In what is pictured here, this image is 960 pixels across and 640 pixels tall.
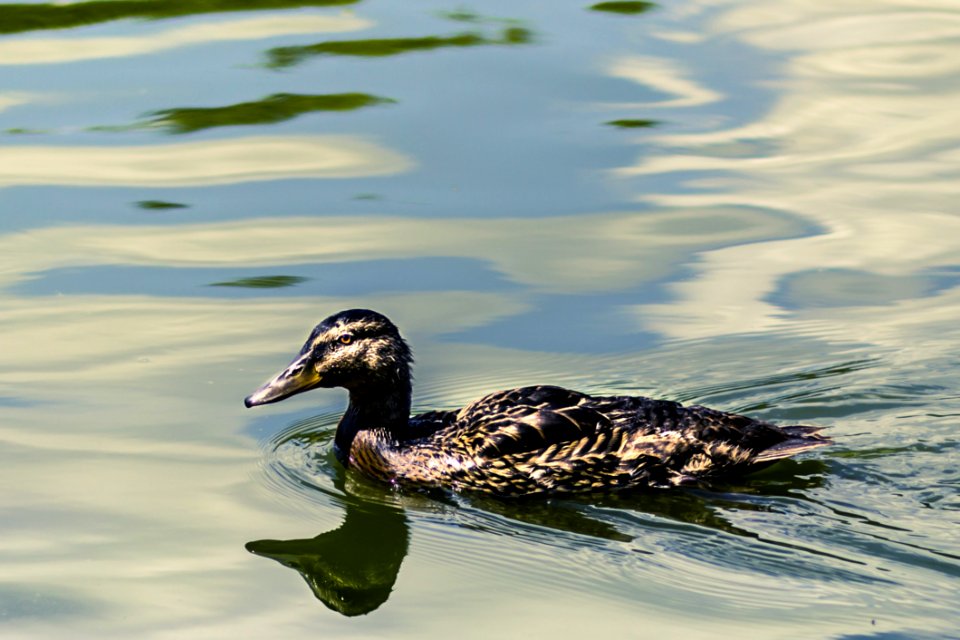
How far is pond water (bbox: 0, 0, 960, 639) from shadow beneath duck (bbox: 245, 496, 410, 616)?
0.07 ft

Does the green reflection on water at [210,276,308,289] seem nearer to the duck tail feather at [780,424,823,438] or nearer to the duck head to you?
the duck head

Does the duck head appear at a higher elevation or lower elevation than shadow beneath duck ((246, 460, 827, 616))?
higher

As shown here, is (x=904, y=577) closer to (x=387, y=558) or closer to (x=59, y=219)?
(x=387, y=558)

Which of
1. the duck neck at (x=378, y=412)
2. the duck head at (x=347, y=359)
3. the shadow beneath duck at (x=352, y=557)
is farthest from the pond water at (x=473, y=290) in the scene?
the duck head at (x=347, y=359)

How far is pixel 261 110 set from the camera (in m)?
13.8

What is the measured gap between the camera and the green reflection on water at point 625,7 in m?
16.0

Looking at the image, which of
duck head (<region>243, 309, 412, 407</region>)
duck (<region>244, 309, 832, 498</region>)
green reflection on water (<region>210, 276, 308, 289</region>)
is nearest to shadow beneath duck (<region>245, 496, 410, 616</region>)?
duck (<region>244, 309, 832, 498</region>)

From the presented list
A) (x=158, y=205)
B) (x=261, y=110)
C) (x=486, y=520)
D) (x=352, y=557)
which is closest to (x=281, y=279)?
(x=158, y=205)

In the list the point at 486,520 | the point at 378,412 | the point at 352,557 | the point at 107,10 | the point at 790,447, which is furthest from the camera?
the point at 107,10

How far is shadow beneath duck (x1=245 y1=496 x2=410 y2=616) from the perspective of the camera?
7.31m

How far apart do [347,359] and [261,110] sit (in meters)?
5.39

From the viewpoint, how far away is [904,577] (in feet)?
23.5

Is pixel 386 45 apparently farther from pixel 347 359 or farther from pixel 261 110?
pixel 347 359

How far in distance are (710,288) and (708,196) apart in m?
1.69
